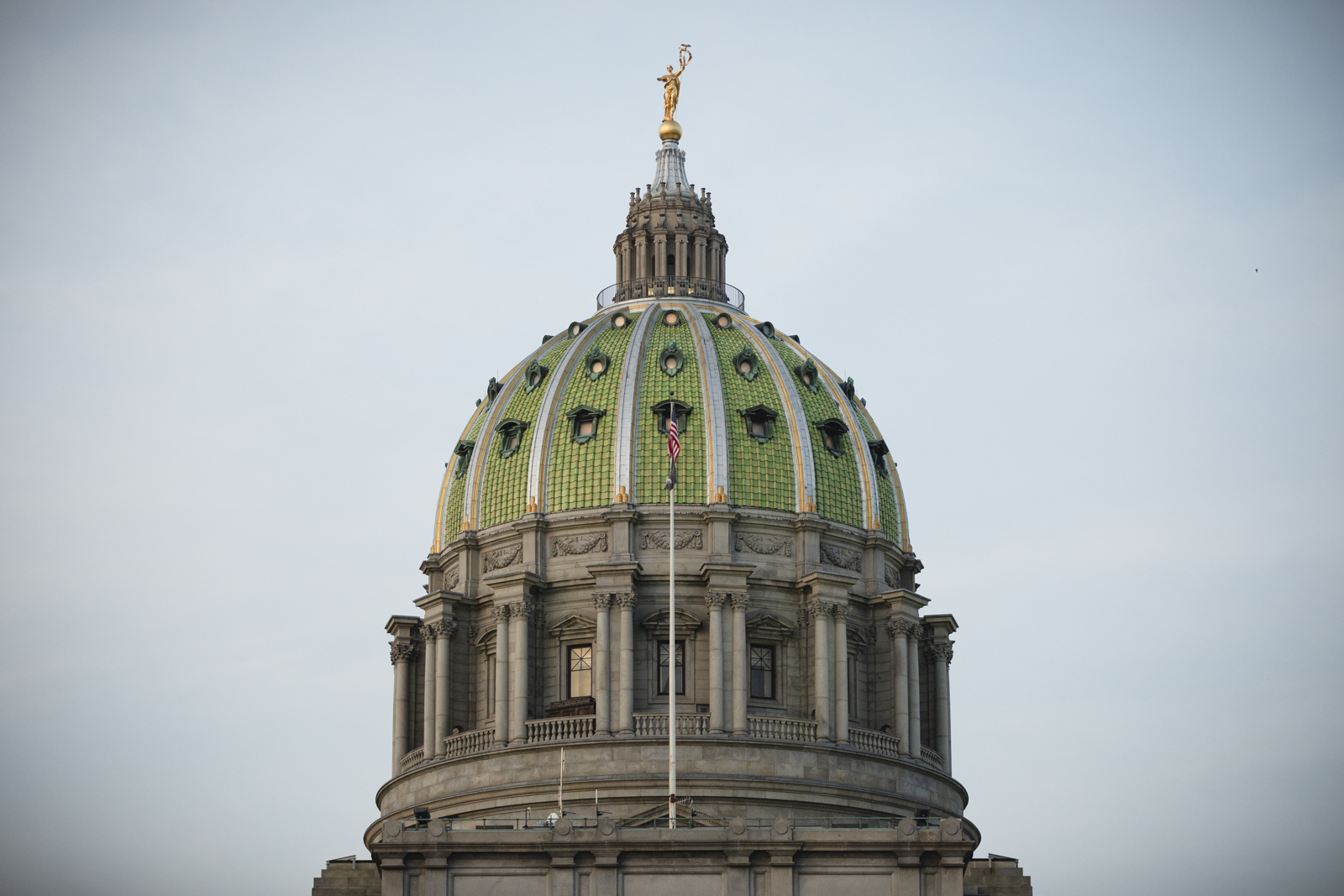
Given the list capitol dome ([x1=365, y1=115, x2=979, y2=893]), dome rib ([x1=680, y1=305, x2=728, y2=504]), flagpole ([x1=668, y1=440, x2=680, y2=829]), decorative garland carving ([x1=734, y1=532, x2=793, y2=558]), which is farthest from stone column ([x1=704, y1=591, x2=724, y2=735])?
dome rib ([x1=680, y1=305, x2=728, y2=504])

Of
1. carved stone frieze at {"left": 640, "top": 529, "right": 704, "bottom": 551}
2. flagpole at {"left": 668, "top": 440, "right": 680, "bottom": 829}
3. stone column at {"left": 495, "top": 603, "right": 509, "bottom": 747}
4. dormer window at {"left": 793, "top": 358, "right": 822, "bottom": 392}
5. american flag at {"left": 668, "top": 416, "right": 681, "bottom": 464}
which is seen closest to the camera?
flagpole at {"left": 668, "top": 440, "right": 680, "bottom": 829}

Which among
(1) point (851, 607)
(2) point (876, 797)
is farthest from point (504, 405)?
(2) point (876, 797)

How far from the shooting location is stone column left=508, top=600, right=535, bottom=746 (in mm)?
102938

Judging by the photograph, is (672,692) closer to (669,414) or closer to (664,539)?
Answer: (664,539)

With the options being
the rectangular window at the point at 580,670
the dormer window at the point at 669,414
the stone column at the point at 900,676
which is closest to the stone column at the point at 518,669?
the rectangular window at the point at 580,670

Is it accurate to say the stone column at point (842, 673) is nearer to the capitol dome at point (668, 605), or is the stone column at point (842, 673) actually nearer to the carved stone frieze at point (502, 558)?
the capitol dome at point (668, 605)

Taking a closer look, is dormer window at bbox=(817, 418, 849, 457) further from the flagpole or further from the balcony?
the balcony

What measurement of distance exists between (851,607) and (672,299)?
62.4ft

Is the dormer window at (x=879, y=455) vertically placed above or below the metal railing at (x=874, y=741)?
above

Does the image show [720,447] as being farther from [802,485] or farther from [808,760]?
[808,760]

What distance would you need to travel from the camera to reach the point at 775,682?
4176 inches

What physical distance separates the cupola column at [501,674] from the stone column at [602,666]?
389cm

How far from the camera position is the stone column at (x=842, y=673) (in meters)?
103

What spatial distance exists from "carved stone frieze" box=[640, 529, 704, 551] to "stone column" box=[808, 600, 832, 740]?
5.74 m
